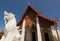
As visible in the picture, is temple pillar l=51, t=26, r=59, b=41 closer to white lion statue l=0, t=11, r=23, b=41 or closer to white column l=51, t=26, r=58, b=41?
white column l=51, t=26, r=58, b=41

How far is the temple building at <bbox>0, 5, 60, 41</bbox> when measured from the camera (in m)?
12.7

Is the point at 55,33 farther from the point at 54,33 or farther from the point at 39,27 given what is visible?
the point at 39,27

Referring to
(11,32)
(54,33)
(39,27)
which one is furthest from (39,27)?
(11,32)

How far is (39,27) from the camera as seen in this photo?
13.0m

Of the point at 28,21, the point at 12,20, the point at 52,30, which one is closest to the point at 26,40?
the point at 28,21

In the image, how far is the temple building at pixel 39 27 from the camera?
1275cm

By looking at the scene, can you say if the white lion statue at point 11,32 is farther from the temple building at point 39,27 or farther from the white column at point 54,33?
the white column at point 54,33

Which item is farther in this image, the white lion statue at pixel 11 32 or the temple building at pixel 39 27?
the temple building at pixel 39 27

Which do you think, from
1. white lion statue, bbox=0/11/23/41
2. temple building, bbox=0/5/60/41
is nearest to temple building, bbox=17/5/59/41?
temple building, bbox=0/5/60/41

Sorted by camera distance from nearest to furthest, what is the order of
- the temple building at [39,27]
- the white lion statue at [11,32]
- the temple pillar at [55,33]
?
the white lion statue at [11,32], the temple pillar at [55,33], the temple building at [39,27]

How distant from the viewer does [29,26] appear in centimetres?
1377

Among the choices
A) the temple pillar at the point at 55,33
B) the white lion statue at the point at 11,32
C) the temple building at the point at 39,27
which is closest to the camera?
the white lion statue at the point at 11,32

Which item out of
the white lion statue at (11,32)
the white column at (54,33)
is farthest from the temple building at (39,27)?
the white lion statue at (11,32)

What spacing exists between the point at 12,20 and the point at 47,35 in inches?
206
